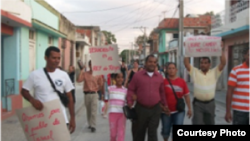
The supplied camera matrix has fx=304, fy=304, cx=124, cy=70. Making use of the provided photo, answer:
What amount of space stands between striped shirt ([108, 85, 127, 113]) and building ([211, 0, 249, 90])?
1088cm

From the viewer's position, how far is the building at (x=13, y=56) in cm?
966

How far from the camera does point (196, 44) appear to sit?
610 cm

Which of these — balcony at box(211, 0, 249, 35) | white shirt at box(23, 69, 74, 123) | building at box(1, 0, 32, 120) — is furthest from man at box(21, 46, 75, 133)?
balcony at box(211, 0, 249, 35)

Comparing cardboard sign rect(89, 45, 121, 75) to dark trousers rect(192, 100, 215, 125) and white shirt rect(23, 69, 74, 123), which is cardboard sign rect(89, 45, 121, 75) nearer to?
dark trousers rect(192, 100, 215, 125)

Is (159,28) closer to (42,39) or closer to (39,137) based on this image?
(42,39)

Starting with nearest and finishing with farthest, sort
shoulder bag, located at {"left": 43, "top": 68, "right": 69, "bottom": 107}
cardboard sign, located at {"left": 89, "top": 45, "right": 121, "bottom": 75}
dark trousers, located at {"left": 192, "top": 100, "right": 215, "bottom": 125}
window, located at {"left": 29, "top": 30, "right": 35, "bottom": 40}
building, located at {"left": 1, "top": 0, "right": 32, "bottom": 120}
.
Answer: shoulder bag, located at {"left": 43, "top": 68, "right": 69, "bottom": 107}
dark trousers, located at {"left": 192, "top": 100, "right": 215, "bottom": 125}
cardboard sign, located at {"left": 89, "top": 45, "right": 121, "bottom": 75}
building, located at {"left": 1, "top": 0, "right": 32, "bottom": 120}
window, located at {"left": 29, "top": 30, "right": 35, "bottom": 40}

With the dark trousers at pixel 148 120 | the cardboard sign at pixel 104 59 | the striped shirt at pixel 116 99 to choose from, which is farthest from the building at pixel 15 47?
the dark trousers at pixel 148 120

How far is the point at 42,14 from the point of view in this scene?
1359cm

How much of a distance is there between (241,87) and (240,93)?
10cm

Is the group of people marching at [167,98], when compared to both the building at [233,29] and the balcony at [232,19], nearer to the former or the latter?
the building at [233,29]

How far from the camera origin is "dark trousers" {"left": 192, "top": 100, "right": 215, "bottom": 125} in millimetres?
5445

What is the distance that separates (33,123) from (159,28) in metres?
39.2

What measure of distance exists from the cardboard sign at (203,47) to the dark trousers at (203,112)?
1.03m

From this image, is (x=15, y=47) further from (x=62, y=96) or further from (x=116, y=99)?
(x=62, y=96)
